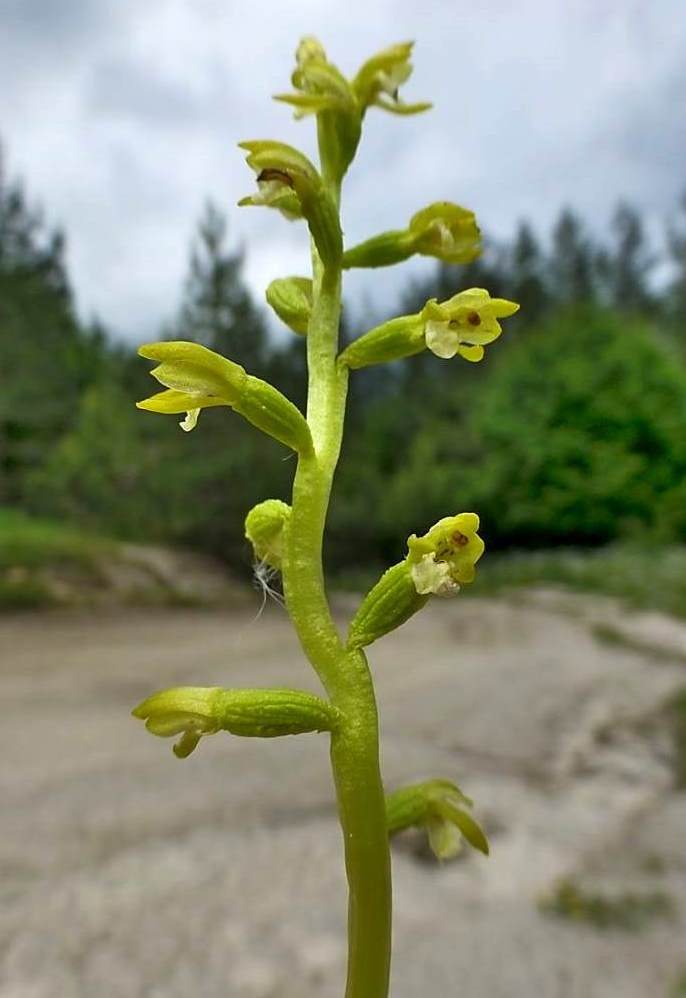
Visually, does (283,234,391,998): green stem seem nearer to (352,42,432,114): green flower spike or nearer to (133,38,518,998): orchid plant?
(133,38,518,998): orchid plant

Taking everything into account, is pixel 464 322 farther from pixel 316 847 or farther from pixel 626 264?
pixel 626 264

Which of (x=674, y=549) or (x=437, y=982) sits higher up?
(x=674, y=549)

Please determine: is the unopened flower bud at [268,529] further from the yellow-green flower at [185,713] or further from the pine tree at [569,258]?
the pine tree at [569,258]

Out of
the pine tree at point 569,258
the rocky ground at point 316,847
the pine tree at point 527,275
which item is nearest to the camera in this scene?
the rocky ground at point 316,847

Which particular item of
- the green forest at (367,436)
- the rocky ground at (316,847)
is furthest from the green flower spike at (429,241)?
the green forest at (367,436)

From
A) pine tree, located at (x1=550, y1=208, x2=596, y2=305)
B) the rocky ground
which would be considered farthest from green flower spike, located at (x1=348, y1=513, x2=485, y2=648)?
pine tree, located at (x1=550, y1=208, x2=596, y2=305)

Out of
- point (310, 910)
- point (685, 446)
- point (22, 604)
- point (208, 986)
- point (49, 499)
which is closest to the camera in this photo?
point (208, 986)

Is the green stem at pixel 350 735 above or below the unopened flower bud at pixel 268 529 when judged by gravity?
below

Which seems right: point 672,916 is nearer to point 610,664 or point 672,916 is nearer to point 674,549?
point 610,664

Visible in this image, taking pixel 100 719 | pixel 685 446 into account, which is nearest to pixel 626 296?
pixel 685 446
